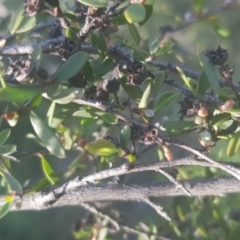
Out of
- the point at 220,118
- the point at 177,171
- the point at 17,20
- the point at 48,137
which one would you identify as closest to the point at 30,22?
the point at 17,20

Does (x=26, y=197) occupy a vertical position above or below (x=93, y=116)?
below

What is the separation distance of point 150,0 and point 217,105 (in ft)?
0.46

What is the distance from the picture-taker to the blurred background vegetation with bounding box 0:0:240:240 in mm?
891

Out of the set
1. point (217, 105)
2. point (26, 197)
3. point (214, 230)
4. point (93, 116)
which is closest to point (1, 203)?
point (26, 197)

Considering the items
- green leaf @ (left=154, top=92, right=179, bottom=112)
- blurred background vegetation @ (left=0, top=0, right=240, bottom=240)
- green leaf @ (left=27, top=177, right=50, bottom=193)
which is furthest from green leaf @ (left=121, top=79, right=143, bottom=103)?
green leaf @ (left=27, top=177, right=50, bottom=193)

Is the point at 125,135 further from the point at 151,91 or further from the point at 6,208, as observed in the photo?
the point at 6,208

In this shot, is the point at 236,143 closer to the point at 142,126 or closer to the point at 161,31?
the point at 142,126

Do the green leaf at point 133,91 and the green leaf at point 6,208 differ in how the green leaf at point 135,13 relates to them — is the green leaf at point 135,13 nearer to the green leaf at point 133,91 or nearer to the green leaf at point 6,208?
the green leaf at point 133,91

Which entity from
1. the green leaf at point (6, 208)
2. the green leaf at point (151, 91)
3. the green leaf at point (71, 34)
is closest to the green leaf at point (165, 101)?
the green leaf at point (151, 91)

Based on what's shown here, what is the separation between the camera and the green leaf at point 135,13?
0.50 meters

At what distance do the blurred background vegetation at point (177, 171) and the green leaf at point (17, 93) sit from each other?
0.57 ft

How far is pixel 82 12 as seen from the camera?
560 millimetres

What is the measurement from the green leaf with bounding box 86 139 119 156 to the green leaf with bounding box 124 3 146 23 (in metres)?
0.14

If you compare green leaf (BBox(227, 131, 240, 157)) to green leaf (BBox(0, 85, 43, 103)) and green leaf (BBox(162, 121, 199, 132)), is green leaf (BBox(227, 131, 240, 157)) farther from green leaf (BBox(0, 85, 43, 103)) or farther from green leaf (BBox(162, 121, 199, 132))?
green leaf (BBox(0, 85, 43, 103))
